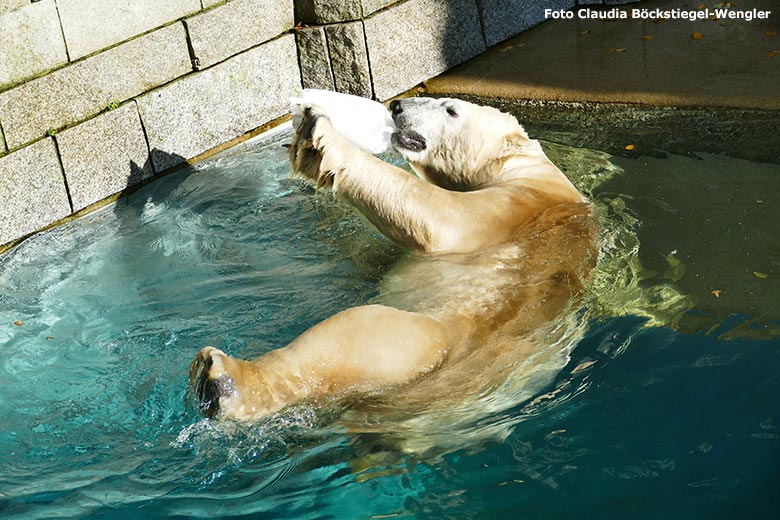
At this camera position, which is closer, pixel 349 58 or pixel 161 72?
pixel 161 72

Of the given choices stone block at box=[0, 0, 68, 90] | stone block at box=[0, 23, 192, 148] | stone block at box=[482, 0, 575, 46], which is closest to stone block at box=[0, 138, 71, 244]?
stone block at box=[0, 23, 192, 148]

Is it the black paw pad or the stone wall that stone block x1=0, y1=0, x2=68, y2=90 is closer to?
the stone wall

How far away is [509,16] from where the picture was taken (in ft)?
29.3

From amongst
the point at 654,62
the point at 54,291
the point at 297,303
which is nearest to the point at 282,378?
the point at 297,303

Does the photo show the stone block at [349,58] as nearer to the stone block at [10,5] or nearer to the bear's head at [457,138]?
the bear's head at [457,138]

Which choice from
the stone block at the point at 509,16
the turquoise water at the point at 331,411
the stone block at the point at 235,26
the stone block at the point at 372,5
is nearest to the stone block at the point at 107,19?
the stone block at the point at 235,26

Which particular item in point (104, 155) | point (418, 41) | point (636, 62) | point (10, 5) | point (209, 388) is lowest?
point (636, 62)

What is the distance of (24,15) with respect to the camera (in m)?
6.13

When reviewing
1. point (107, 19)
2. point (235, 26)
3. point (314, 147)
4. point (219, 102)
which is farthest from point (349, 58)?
point (314, 147)

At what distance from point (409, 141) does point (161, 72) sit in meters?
2.33

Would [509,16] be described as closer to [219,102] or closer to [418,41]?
[418,41]

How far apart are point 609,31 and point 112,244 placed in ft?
16.5

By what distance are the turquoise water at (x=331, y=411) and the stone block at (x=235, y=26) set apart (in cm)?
136

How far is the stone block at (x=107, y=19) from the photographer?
21.0 feet
